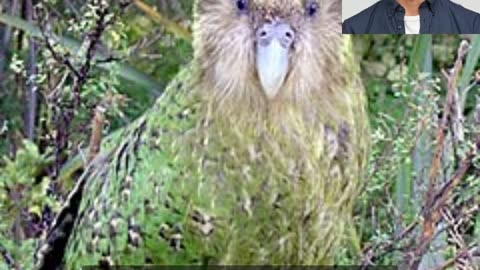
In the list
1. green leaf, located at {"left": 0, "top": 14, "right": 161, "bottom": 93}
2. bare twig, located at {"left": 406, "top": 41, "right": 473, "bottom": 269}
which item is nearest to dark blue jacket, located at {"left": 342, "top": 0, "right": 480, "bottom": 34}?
bare twig, located at {"left": 406, "top": 41, "right": 473, "bottom": 269}

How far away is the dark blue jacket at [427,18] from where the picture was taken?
149 centimetres

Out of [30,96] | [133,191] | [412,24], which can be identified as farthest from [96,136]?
[30,96]

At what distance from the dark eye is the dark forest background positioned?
0.53 feet

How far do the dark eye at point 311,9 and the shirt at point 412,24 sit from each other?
25cm

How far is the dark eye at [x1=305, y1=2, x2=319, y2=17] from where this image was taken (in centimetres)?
127

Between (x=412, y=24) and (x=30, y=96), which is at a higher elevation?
(x=412, y=24)

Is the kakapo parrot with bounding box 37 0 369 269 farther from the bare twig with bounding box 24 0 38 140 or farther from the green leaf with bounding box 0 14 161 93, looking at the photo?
the bare twig with bounding box 24 0 38 140

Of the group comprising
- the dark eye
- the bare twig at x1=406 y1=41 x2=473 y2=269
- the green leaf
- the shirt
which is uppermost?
the dark eye

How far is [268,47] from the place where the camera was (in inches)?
48.3

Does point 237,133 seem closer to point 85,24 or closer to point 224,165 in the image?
point 224,165

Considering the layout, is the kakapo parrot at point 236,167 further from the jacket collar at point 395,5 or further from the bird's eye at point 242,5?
the jacket collar at point 395,5

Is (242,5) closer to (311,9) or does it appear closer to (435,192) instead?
(311,9)

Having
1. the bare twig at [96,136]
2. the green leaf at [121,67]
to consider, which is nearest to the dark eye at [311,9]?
the bare twig at [96,136]

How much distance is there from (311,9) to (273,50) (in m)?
0.08
